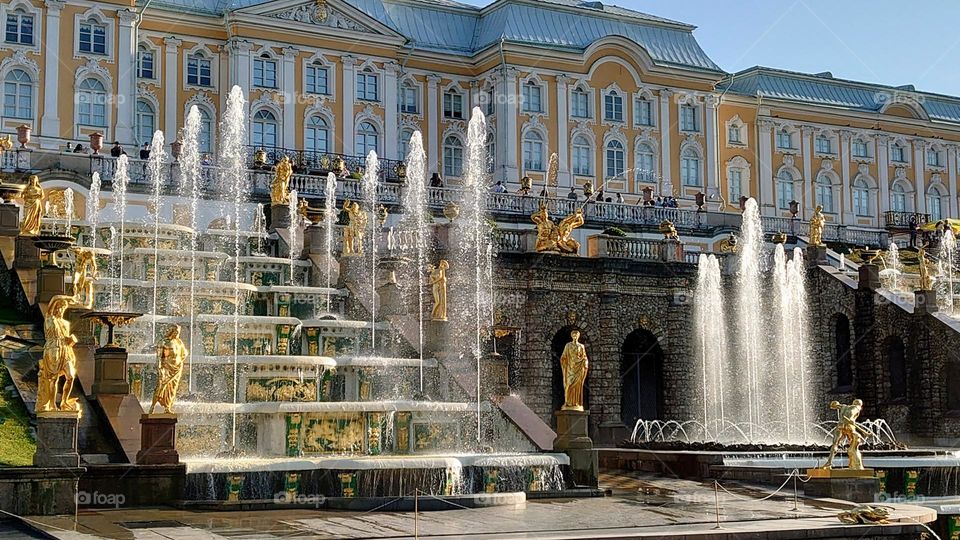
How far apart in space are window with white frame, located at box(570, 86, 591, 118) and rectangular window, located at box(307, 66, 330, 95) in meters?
11.1

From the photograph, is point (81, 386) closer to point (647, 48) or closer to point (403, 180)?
point (403, 180)

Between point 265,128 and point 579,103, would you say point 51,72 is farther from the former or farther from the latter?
point 579,103

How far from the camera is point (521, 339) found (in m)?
37.2

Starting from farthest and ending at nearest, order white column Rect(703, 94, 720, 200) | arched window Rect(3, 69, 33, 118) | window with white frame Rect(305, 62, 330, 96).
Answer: white column Rect(703, 94, 720, 200)
window with white frame Rect(305, 62, 330, 96)
arched window Rect(3, 69, 33, 118)

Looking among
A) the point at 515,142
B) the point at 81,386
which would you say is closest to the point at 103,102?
the point at 515,142

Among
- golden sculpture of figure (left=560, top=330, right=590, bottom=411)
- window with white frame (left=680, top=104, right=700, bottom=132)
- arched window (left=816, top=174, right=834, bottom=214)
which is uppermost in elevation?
window with white frame (left=680, top=104, right=700, bottom=132)

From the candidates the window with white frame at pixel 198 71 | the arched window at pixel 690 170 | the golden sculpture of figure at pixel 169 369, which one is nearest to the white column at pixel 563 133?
the arched window at pixel 690 170

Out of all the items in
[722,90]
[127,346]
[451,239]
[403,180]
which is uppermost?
[722,90]

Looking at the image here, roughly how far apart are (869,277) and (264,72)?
85.4 ft

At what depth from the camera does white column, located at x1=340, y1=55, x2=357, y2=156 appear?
186 feet

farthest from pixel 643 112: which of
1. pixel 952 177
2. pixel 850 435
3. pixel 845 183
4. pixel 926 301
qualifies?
pixel 850 435

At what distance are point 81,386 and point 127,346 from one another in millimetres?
3283

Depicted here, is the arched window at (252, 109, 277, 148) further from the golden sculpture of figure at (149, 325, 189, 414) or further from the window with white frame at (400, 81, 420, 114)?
the golden sculpture of figure at (149, 325, 189, 414)

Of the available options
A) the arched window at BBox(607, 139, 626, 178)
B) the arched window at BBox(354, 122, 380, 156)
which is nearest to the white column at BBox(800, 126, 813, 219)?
the arched window at BBox(607, 139, 626, 178)
